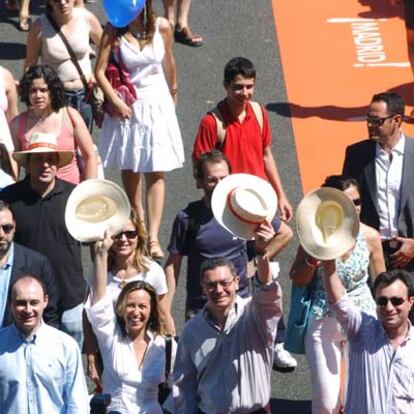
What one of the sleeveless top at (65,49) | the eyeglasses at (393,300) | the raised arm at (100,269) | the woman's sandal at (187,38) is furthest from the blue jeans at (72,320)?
the woman's sandal at (187,38)

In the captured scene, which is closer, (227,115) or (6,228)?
(6,228)

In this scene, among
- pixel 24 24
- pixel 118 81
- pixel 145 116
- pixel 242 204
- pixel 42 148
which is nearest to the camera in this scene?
pixel 242 204

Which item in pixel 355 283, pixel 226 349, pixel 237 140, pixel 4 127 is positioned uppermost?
pixel 4 127

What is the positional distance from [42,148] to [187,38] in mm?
5667

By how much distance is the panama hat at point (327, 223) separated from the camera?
7805 millimetres

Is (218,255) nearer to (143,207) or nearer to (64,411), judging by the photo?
(64,411)

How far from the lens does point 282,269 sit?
11.3 metres

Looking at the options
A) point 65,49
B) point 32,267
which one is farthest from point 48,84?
point 32,267

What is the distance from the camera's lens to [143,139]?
1095cm

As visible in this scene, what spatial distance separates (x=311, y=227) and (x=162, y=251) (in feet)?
11.9

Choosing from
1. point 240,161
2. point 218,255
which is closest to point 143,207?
point 240,161

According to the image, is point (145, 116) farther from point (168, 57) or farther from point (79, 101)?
point (79, 101)

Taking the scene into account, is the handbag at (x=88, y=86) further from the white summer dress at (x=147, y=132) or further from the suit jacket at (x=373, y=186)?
the suit jacket at (x=373, y=186)

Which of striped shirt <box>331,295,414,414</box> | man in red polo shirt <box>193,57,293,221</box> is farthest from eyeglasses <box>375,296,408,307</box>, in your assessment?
man in red polo shirt <box>193,57,293,221</box>
